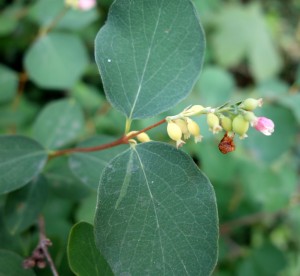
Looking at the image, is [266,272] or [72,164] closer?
[72,164]

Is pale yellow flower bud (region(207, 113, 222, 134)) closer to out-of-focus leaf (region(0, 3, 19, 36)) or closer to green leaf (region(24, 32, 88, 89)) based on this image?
green leaf (region(24, 32, 88, 89))

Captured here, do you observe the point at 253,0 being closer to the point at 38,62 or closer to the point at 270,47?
the point at 270,47

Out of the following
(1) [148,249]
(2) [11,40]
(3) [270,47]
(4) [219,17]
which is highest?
(1) [148,249]

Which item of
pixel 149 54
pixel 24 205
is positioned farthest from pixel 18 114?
pixel 149 54

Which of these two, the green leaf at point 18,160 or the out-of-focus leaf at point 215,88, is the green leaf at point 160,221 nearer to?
the green leaf at point 18,160

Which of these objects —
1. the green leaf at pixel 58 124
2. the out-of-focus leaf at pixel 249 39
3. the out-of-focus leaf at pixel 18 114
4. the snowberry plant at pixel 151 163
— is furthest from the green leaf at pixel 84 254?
the out-of-focus leaf at pixel 249 39

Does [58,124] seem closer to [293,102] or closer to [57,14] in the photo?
[57,14]

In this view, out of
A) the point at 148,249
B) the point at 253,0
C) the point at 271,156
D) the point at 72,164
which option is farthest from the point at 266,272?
the point at 253,0
